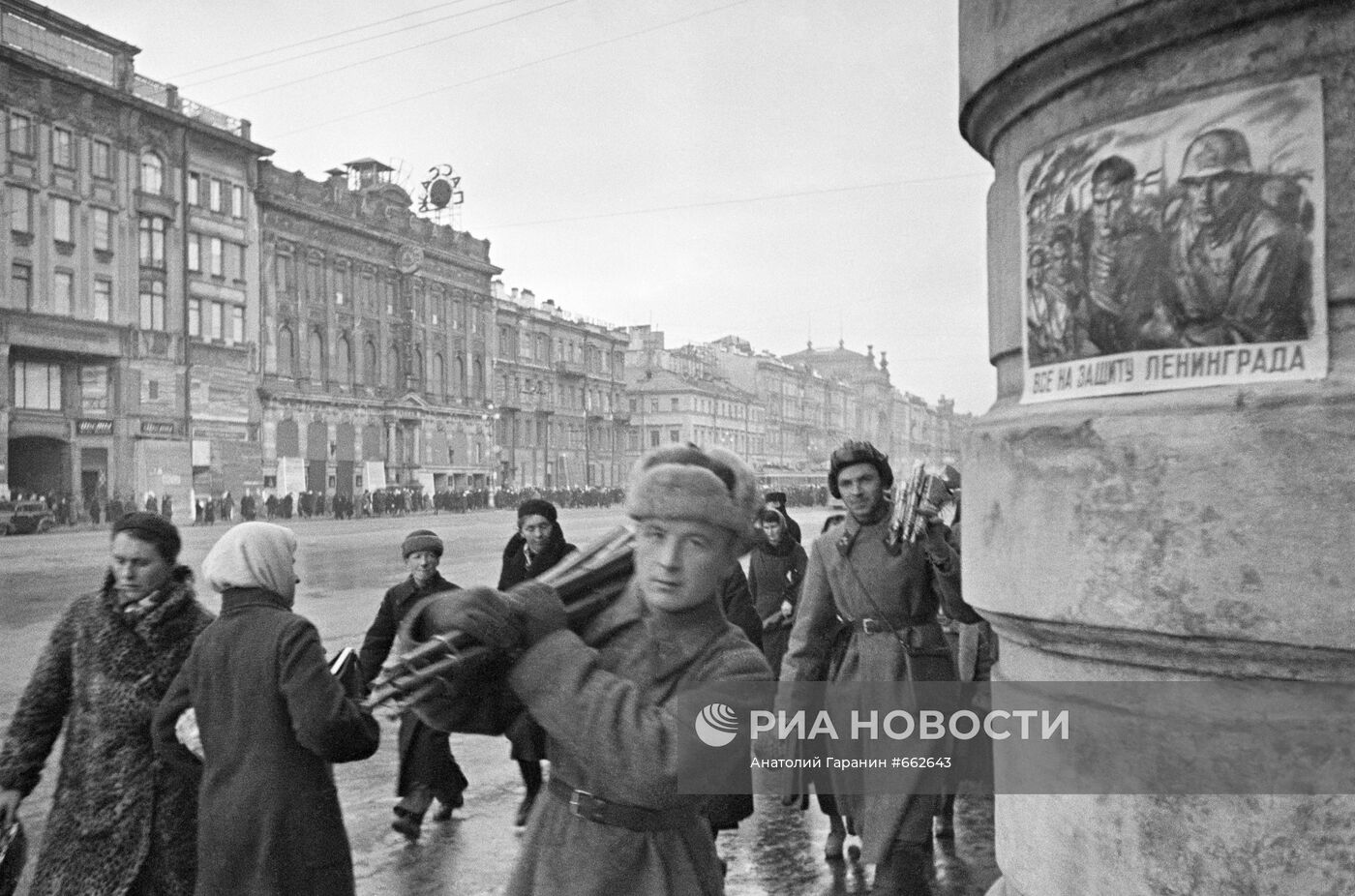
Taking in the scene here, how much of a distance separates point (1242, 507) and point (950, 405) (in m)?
151

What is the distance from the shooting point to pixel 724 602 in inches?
232

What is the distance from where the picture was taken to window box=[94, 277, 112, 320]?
43062 mm

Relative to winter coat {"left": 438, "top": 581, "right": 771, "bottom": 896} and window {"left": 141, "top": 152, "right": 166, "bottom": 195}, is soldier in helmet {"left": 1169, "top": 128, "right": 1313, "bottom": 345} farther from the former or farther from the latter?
window {"left": 141, "top": 152, "right": 166, "bottom": 195}

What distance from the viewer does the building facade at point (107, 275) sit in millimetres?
40219

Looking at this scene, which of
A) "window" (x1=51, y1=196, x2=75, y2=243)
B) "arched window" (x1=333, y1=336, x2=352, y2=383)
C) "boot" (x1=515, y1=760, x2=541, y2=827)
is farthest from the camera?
"arched window" (x1=333, y1=336, x2=352, y2=383)

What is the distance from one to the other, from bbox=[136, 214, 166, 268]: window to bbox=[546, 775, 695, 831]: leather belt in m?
49.2

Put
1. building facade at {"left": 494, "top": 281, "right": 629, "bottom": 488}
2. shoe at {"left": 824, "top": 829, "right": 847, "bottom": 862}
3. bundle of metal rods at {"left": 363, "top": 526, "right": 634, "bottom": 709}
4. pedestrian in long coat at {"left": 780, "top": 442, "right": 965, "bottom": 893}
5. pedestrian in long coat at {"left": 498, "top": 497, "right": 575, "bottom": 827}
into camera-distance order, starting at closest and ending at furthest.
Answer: bundle of metal rods at {"left": 363, "top": 526, "right": 634, "bottom": 709}
pedestrian in long coat at {"left": 780, "top": 442, "right": 965, "bottom": 893}
shoe at {"left": 824, "top": 829, "right": 847, "bottom": 862}
pedestrian in long coat at {"left": 498, "top": 497, "right": 575, "bottom": 827}
building facade at {"left": 494, "top": 281, "right": 629, "bottom": 488}

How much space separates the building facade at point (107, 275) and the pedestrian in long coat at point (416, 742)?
3677 centimetres

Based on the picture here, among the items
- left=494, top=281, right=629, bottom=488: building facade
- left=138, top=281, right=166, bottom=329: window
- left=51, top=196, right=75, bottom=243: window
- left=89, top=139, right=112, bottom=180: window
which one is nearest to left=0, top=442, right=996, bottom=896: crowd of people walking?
left=51, top=196, right=75, bottom=243: window

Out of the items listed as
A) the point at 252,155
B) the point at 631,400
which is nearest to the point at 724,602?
the point at 252,155

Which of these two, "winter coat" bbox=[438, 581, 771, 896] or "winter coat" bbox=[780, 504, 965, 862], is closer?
"winter coat" bbox=[438, 581, 771, 896]

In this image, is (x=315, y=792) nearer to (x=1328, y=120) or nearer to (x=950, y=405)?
(x=1328, y=120)

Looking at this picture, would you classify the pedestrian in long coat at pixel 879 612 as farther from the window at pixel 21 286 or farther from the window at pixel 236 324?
the window at pixel 236 324

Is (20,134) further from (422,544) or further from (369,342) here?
(422,544)
